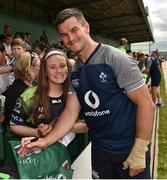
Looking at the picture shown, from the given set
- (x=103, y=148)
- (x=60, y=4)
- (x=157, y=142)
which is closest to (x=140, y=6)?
(x=60, y=4)

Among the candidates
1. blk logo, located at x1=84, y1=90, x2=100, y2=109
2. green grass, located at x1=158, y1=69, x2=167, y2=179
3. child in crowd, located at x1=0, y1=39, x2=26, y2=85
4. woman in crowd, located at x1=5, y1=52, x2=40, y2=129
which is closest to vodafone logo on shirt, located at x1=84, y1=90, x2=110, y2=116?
blk logo, located at x1=84, y1=90, x2=100, y2=109

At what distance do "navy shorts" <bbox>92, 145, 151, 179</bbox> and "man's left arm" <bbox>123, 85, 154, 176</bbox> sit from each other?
0.31ft

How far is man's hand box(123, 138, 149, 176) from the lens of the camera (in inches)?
86.0

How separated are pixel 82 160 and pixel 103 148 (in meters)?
1.18

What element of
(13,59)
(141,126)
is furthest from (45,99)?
(13,59)

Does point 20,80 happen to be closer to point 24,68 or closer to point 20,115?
point 24,68

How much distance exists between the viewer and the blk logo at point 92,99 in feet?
7.23

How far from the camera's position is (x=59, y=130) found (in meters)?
2.50

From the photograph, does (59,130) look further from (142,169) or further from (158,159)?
(158,159)

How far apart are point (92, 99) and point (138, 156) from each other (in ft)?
1.52

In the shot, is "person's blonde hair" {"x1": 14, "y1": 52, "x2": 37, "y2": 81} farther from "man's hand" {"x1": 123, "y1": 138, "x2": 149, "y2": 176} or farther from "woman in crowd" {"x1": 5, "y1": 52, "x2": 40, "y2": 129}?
Answer: "man's hand" {"x1": 123, "y1": 138, "x2": 149, "y2": 176}

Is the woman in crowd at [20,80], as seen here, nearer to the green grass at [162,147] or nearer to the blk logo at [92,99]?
the blk logo at [92,99]

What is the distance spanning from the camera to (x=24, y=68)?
12.5 feet

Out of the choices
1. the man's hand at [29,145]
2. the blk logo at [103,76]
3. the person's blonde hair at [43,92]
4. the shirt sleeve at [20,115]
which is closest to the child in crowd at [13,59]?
the shirt sleeve at [20,115]
